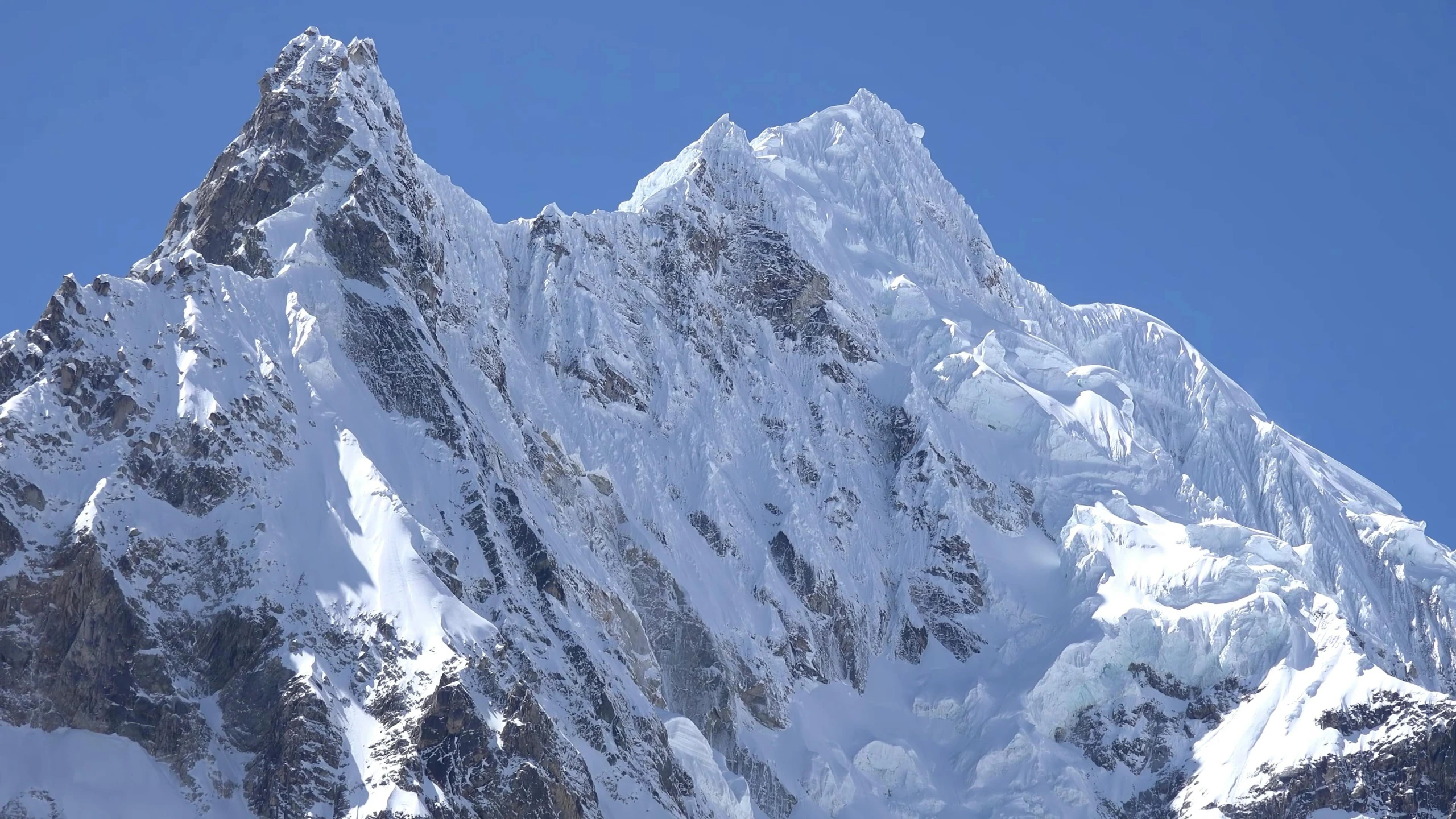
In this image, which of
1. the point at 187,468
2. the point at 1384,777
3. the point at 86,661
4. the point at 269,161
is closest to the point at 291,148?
the point at 269,161

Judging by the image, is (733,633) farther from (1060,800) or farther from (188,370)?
(188,370)

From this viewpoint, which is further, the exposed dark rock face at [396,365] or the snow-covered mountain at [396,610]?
the exposed dark rock face at [396,365]

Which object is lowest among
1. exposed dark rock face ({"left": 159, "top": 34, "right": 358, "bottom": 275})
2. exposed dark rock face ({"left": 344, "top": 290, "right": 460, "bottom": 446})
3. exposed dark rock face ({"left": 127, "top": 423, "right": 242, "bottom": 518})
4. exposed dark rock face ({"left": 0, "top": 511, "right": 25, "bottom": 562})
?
exposed dark rock face ({"left": 0, "top": 511, "right": 25, "bottom": 562})

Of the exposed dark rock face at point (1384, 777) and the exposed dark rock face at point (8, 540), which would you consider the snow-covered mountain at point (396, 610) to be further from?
the exposed dark rock face at point (1384, 777)

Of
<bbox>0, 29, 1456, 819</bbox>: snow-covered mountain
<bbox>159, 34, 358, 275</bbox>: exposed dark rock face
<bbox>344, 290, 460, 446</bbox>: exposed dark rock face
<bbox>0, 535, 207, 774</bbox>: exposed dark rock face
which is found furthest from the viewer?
<bbox>159, 34, 358, 275</bbox>: exposed dark rock face

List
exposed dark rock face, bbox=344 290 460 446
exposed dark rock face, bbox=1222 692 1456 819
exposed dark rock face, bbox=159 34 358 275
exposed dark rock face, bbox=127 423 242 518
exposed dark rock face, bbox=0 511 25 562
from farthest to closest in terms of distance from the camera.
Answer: exposed dark rock face, bbox=159 34 358 275 → exposed dark rock face, bbox=1222 692 1456 819 → exposed dark rock face, bbox=344 290 460 446 → exposed dark rock face, bbox=127 423 242 518 → exposed dark rock face, bbox=0 511 25 562

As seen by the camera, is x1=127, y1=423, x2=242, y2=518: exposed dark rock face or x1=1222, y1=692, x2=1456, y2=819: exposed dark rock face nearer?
x1=127, y1=423, x2=242, y2=518: exposed dark rock face

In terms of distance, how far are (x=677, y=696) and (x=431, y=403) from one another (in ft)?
112

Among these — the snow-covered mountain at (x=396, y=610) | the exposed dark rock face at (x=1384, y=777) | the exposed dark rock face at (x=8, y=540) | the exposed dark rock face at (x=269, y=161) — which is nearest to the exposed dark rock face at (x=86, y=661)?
the snow-covered mountain at (x=396, y=610)

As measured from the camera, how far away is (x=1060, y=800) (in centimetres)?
19162

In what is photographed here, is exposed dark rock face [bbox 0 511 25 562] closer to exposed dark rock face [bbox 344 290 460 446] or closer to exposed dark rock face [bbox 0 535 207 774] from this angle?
exposed dark rock face [bbox 0 535 207 774]

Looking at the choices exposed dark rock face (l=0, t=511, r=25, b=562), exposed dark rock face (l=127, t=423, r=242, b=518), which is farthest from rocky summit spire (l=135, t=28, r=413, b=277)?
exposed dark rock face (l=0, t=511, r=25, b=562)

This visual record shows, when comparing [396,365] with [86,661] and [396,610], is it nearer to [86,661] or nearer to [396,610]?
[396,610]

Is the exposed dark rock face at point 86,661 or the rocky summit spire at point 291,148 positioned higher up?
the rocky summit spire at point 291,148
